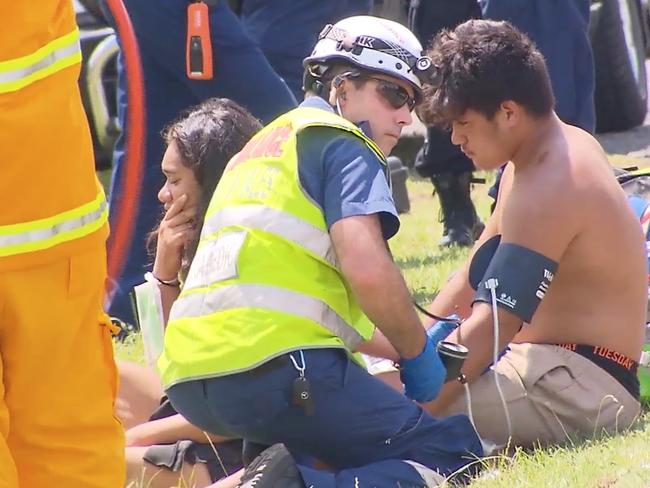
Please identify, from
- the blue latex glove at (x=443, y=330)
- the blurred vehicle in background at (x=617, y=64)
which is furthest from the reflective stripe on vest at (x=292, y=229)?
the blurred vehicle in background at (x=617, y=64)

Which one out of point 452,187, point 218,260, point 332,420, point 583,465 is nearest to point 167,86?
point 452,187

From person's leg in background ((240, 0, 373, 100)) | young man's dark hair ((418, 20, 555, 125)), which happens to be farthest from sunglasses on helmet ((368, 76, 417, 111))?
person's leg in background ((240, 0, 373, 100))

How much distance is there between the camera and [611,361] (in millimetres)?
4426

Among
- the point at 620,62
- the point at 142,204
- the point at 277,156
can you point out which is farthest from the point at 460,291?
the point at 620,62

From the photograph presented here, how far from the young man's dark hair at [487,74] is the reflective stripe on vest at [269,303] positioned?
0.90m

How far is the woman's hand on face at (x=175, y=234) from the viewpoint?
179 inches

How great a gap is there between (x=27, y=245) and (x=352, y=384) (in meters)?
1.26

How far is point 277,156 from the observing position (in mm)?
3844

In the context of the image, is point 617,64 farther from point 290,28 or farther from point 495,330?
point 495,330

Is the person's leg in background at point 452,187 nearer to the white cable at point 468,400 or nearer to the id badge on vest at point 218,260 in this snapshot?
the white cable at point 468,400

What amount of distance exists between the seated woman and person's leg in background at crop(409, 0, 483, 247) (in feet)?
9.27

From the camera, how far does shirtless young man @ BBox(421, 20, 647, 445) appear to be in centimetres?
432

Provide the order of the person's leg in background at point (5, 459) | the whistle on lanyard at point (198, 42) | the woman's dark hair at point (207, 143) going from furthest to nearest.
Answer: the whistle on lanyard at point (198, 42) → the woman's dark hair at point (207, 143) → the person's leg in background at point (5, 459)

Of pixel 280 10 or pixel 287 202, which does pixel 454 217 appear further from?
pixel 287 202
